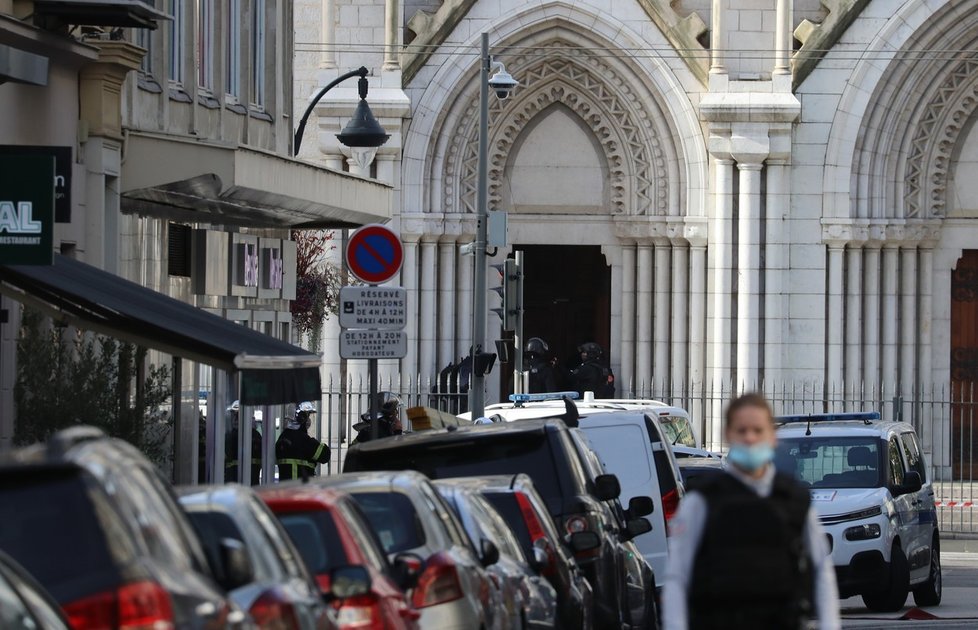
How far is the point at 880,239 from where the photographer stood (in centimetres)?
3372

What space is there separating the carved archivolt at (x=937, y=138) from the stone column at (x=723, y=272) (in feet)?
9.69

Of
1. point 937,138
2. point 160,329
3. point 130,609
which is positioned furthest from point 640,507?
point 937,138

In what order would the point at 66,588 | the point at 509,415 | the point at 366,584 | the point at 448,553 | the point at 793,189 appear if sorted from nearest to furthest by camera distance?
1. the point at 66,588
2. the point at 366,584
3. the point at 448,553
4. the point at 509,415
5. the point at 793,189

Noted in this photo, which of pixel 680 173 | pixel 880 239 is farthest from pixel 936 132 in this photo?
pixel 680 173

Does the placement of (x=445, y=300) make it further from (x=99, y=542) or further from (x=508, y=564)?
(x=99, y=542)

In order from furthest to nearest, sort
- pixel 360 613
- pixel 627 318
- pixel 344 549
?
pixel 627 318 < pixel 344 549 < pixel 360 613

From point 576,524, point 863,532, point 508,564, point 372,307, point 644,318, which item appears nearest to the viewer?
point 508,564

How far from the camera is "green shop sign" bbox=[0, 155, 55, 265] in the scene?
13.7m

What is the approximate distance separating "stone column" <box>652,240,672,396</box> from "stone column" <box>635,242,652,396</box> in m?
0.15

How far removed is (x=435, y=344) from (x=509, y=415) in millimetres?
15101

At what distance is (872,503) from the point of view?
19.4 metres

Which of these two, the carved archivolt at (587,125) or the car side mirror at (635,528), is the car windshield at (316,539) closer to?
the car side mirror at (635,528)

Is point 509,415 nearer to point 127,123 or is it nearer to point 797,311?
point 127,123

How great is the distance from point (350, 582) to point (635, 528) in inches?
271
